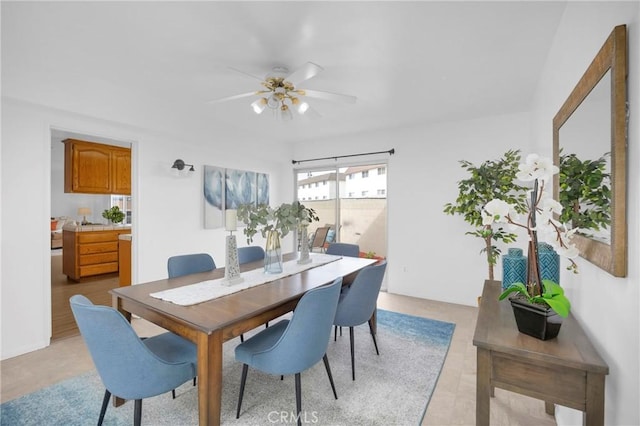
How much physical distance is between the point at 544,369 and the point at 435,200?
10.6 feet

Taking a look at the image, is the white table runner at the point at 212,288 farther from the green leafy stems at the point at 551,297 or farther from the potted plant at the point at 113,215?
the potted plant at the point at 113,215

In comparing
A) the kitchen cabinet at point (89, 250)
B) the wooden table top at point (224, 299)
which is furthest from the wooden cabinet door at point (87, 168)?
the wooden table top at point (224, 299)

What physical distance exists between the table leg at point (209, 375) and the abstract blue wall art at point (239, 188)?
321 cm

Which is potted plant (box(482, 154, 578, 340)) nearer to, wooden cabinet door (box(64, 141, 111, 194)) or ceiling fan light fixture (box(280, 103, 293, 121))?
ceiling fan light fixture (box(280, 103, 293, 121))

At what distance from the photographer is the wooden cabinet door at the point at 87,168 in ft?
16.1

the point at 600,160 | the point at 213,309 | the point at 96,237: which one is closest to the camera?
the point at 600,160

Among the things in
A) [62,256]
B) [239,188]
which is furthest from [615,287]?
[62,256]

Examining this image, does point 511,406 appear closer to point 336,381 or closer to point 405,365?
point 405,365

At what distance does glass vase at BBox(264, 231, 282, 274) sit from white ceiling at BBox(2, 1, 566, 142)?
135 cm

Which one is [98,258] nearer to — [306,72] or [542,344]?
[306,72]

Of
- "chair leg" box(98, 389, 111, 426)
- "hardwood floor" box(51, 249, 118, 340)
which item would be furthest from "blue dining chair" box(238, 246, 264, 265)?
"hardwood floor" box(51, 249, 118, 340)

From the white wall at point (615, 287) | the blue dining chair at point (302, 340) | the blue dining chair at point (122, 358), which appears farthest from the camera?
the blue dining chair at point (302, 340)

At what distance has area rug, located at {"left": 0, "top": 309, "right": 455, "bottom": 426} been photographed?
1.81 metres

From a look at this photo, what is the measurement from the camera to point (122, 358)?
52.7 inches
